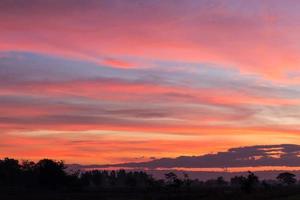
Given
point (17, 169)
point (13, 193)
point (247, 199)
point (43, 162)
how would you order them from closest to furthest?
1. point (247, 199)
2. point (13, 193)
3. point (43, 162)
4. point (17, 169)

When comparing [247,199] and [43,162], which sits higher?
[43,162]

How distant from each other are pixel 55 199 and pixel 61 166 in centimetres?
5611

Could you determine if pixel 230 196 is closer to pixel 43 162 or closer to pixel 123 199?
pixel 123 199

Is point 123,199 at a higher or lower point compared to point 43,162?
lower

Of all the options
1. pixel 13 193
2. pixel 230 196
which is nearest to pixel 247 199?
pixel 230 196

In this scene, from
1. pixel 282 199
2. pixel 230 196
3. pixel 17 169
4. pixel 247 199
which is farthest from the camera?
pixel 17 169

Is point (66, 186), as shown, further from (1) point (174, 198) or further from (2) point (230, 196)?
(2) point (230, 196)

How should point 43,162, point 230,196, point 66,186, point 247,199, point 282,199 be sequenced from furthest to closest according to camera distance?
1. point 43,162
2. point 66,186
3. point 230,196
4. point 247,199
5. point 282,199

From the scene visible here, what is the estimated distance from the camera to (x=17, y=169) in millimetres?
171750

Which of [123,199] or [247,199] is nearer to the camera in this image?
[247,199]

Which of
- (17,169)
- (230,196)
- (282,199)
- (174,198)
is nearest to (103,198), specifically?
(174,198)

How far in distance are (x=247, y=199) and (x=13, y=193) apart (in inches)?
2016

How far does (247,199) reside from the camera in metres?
80.5

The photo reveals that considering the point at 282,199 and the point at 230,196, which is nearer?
the point at 282,199
